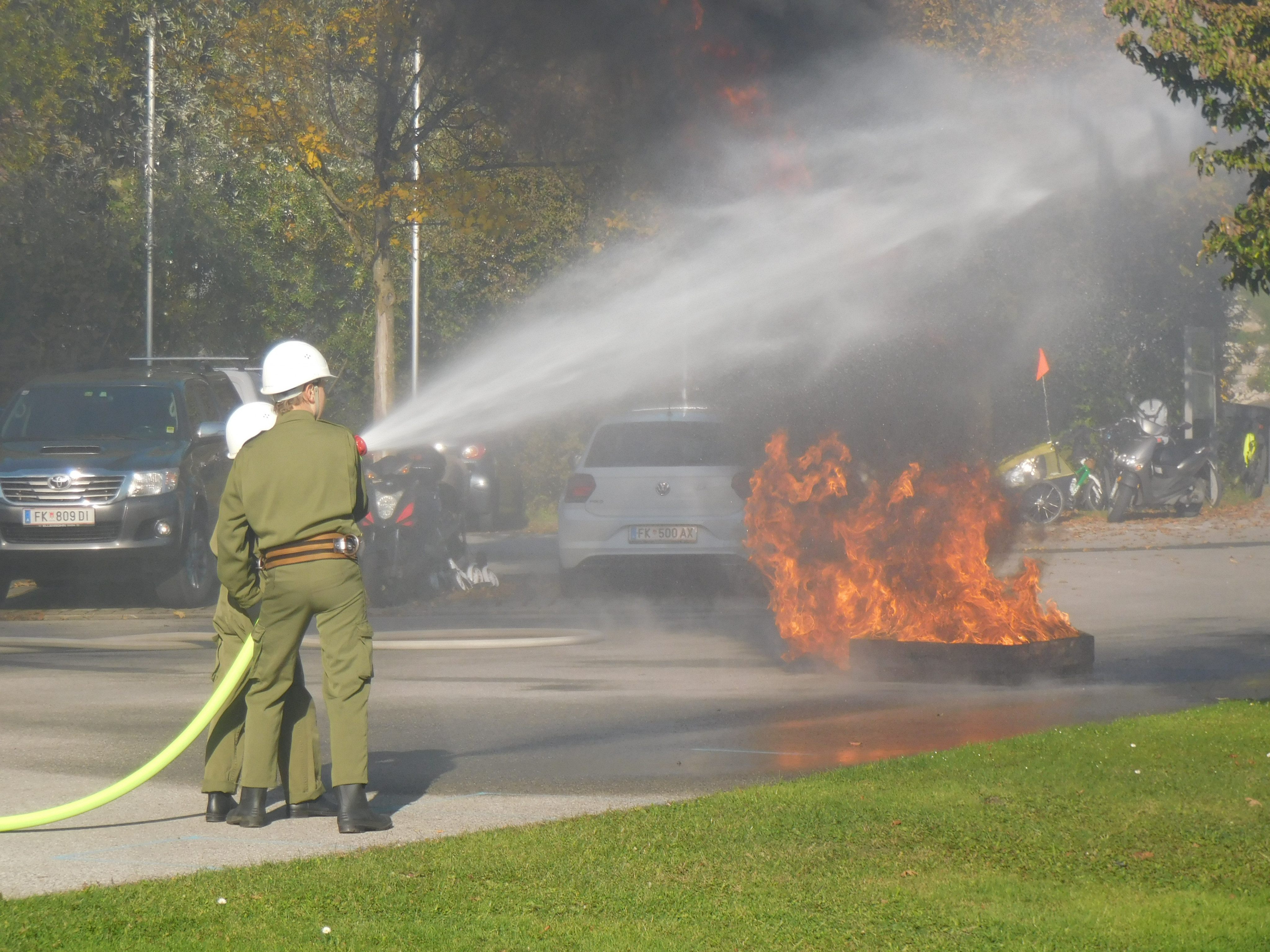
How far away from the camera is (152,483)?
585 inches

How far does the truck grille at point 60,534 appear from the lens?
14.7 metres

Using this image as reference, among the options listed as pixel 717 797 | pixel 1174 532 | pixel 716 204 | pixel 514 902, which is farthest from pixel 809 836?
pixel 1174 532

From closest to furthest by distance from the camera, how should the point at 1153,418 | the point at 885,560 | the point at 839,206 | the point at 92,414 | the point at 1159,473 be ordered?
the point at 885,560, the point at 839,206, the point at 92,414, the point at 1159,473, the point at 1153,418

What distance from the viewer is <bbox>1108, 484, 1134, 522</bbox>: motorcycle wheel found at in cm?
2483

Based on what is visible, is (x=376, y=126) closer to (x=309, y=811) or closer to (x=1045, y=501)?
(x=1045, y=501)

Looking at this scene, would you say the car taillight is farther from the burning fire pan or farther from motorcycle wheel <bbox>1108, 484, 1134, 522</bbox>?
motorcycle wheel <bbox>1108, 484, 1134, 522</bbox>

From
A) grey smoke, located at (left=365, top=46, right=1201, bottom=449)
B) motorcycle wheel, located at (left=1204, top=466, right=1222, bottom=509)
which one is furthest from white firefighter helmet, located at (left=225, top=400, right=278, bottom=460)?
motorcycle wheel, located at (left=1204, top=466, right=1222, bottom=509)

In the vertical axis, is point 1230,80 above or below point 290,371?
above

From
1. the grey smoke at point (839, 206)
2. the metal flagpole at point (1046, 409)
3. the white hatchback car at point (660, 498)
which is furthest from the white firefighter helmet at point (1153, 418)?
the white hatchback car at point (660, 498)

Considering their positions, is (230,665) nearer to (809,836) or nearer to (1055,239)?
(809,836)

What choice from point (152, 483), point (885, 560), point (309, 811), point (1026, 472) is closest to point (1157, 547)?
point (1026, 472)

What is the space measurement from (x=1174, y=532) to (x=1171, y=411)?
10.7 meters

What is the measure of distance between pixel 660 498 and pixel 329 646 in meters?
7.94

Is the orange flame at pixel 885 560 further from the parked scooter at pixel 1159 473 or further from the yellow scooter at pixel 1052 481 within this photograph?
the parked scooter at pixel 1159 473
